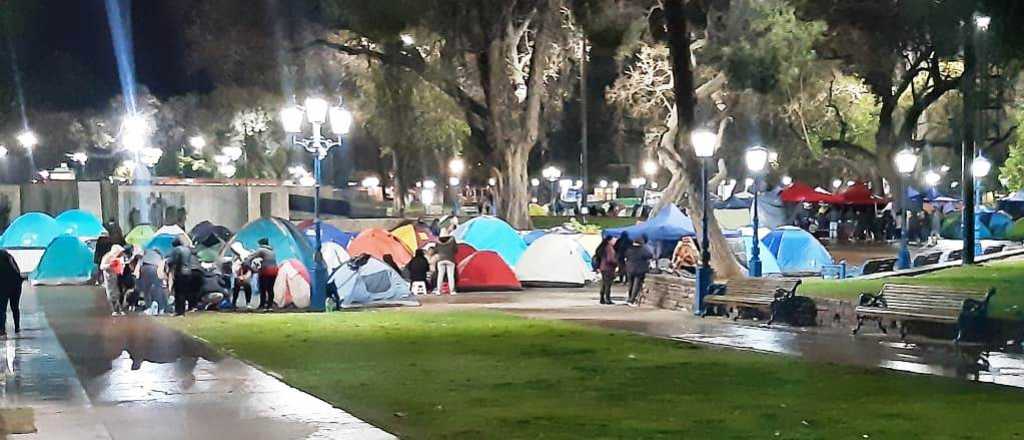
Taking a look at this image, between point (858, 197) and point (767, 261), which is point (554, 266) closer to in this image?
point (767, 261)

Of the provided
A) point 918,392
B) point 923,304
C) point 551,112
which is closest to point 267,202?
point 551,112

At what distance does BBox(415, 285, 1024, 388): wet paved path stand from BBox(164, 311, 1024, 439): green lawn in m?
0.76

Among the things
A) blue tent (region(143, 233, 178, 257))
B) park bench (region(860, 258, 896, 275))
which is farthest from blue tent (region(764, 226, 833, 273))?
blue tent (region(143, 233, 178, 257))

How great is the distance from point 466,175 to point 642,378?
7732cm

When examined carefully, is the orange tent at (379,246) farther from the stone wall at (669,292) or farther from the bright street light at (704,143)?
the bright street light at (704,143)

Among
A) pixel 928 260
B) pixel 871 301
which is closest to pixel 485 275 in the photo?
pixel 928 260

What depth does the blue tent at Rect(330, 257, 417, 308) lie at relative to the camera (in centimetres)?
2648

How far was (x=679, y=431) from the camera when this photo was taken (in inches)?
447

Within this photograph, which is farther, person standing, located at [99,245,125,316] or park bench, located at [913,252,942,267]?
park bench, located at [913,252,942,267]

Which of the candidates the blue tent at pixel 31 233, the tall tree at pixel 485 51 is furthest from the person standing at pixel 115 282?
the tall tree at pixel 485 51

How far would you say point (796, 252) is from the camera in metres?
34.6

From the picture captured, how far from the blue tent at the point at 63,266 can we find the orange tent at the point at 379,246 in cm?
617

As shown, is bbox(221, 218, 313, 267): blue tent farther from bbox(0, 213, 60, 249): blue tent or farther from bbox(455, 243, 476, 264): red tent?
bbox(0, 213, 60, 249): blue tent

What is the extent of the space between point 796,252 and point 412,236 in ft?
32.7
